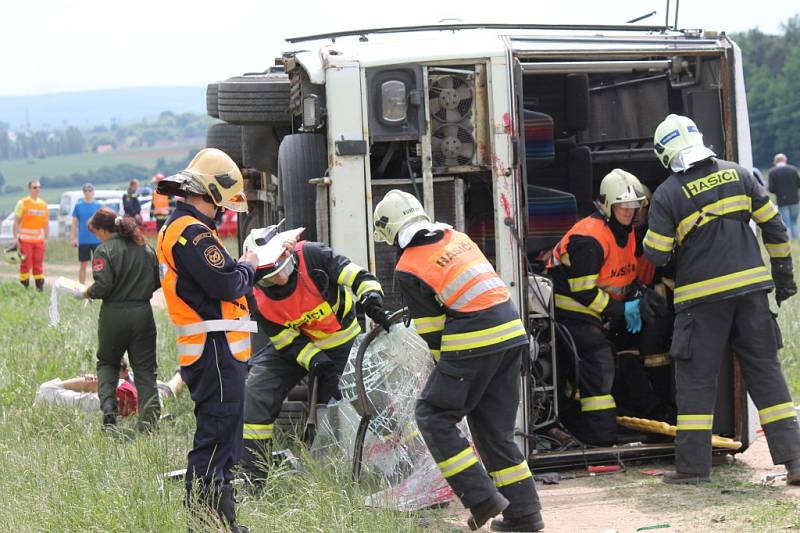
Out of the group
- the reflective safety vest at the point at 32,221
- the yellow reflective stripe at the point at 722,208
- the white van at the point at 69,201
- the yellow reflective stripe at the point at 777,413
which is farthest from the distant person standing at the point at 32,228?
the white van at the point at 69,201

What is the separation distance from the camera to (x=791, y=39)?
52.5 meters

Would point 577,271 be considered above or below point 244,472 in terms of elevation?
above

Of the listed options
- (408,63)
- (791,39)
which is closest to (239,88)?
(408,63)

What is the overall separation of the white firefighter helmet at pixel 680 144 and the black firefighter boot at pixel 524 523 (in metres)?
2.14

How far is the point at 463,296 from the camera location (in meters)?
5.72

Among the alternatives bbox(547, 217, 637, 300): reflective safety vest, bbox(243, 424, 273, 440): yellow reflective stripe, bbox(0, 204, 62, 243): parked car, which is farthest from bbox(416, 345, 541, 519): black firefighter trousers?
bbox(0, 204, 62, 243): parked car

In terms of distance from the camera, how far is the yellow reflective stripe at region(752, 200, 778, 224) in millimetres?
6633

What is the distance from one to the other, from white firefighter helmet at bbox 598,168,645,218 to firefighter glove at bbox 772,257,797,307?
98 centimetres

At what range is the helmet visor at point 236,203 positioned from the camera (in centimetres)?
545

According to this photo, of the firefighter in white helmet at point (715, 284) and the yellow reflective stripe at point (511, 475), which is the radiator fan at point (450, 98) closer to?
the firefighter in white helmet at point (715, 284)

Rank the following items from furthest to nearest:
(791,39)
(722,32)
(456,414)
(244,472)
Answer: (791,39), (722,32), (244,472), (456,414)

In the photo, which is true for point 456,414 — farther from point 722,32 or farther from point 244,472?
point 722,32

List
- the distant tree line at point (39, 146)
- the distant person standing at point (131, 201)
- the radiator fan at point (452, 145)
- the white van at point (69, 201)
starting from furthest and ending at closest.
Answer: the distant tree line at point (39, 146), the white van at point (69, 201), the distant person standing at point (131, 201), the radiator fan at point (452, 145)

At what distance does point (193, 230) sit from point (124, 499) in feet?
4.17
